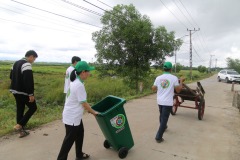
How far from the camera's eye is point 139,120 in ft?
22.1

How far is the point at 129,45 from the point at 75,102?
1075 centimetres

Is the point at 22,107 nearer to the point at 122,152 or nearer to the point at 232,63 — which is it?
the point at 122,152

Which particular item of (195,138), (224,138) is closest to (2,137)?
(195,138)

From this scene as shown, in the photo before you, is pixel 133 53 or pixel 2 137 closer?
pixel 2 137

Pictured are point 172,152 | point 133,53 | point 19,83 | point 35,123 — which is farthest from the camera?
point 133,53

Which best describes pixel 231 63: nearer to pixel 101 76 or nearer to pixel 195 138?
pixel 101 76

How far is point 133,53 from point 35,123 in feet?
31.2

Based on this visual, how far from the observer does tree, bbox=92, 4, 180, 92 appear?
13953 millimetres

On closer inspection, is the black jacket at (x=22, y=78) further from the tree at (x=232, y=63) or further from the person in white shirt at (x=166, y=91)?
the tree at (x=232, y=63)

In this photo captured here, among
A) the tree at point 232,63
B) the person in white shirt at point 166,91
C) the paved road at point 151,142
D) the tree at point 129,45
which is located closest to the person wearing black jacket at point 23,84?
the paved road at point 151,142

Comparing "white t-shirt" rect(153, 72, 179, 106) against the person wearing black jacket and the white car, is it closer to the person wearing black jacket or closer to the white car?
the person wearing black jacket

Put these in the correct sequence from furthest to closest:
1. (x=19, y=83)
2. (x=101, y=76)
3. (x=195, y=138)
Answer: (x=101, y=76) < (x=195, y=138) < (x=19, y=83)

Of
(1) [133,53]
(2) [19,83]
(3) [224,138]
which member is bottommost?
(3) [224,138]

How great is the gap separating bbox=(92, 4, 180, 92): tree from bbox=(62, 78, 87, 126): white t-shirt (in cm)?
1054
